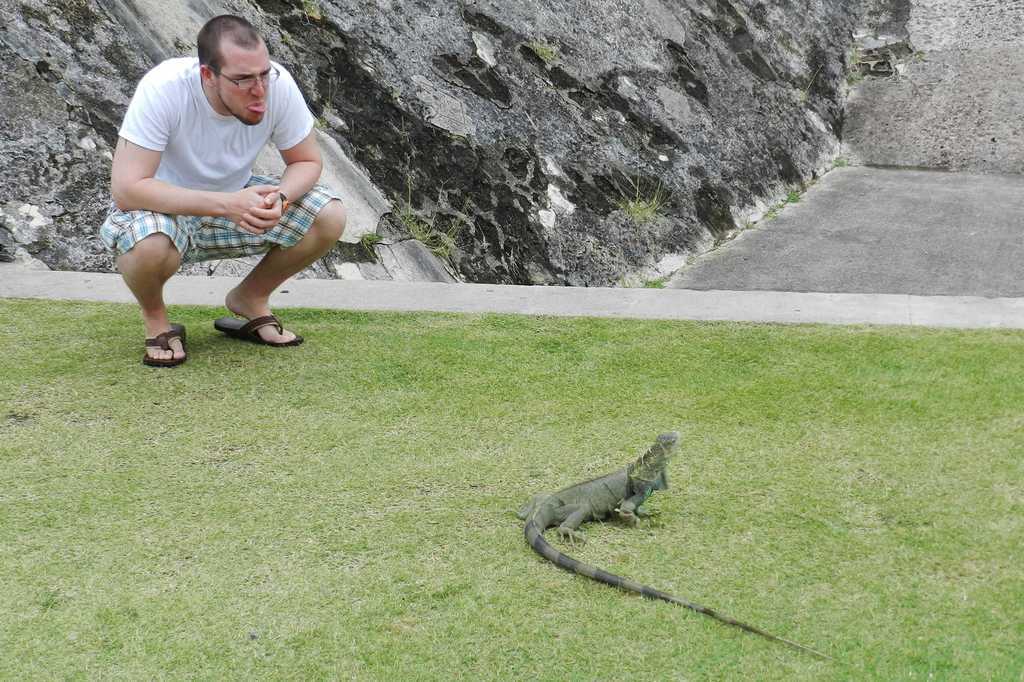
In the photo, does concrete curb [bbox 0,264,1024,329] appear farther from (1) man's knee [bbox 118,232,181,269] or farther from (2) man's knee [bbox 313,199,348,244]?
(1) man's knee [bbox 118,232,181,269]

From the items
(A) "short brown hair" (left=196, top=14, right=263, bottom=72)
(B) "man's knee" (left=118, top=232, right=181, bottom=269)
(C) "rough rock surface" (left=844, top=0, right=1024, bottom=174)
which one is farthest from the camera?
(C) "rough rock surface" (left=844, top=0, right=1024, bottom=174)

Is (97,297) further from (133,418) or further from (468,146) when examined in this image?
(468,146)

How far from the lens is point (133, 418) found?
10.8 feet

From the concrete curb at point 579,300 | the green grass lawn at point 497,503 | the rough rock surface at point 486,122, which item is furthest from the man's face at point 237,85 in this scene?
the rough rock surface at point 486,122

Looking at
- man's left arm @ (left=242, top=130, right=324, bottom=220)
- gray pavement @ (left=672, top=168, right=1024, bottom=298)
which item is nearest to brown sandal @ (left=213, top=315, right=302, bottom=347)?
man's left arm @ (left=242, top=130, right=324, bottom=220)

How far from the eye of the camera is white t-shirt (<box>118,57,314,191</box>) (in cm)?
352

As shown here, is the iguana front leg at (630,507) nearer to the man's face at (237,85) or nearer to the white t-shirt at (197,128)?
the man's face at (237,85)

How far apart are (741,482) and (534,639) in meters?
0.94

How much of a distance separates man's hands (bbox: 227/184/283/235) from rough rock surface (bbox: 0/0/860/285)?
6.78 ft

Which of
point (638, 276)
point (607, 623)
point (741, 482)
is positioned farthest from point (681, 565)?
point (638, 276)

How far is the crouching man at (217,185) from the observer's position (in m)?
3.52

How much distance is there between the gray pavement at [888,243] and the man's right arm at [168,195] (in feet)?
11.6

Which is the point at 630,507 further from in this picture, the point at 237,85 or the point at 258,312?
the point at 258,312

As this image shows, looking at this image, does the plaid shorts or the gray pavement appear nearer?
the plaid shorts
